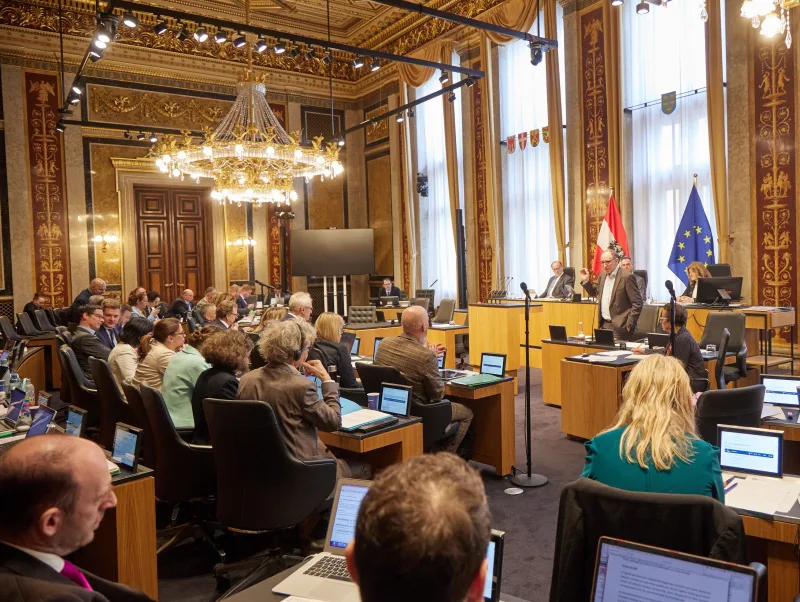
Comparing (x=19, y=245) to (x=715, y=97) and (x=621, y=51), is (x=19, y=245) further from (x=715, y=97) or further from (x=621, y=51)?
(x=715, y=97)

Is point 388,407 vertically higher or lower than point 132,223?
lower

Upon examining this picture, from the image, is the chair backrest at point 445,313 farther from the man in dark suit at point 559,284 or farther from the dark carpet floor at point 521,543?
the dark carpet floor at point 521,543

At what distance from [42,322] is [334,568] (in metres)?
9.41

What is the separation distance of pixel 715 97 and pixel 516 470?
611 cm

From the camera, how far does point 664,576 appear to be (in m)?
1.42

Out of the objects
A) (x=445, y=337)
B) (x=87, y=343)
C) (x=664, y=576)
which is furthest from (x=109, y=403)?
(x=445, y=337)

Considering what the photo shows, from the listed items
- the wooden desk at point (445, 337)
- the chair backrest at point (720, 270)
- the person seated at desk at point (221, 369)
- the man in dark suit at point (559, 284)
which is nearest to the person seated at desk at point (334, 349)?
the person seated at desk at point (221, 369)

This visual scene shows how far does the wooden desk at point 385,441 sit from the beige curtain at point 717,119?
6.41 metres

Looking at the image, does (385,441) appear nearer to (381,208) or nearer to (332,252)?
(332,252)

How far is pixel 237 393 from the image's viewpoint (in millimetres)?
3283

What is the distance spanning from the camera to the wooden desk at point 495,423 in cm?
467

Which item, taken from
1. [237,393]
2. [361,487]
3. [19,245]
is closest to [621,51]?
[237,393]

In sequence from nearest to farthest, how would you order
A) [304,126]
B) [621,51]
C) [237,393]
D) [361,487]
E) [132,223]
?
1. [361,487]
2. [237,393]
3. [621,51]
4. [132,223]
5. [304,126]

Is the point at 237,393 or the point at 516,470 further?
the point at 516,470
